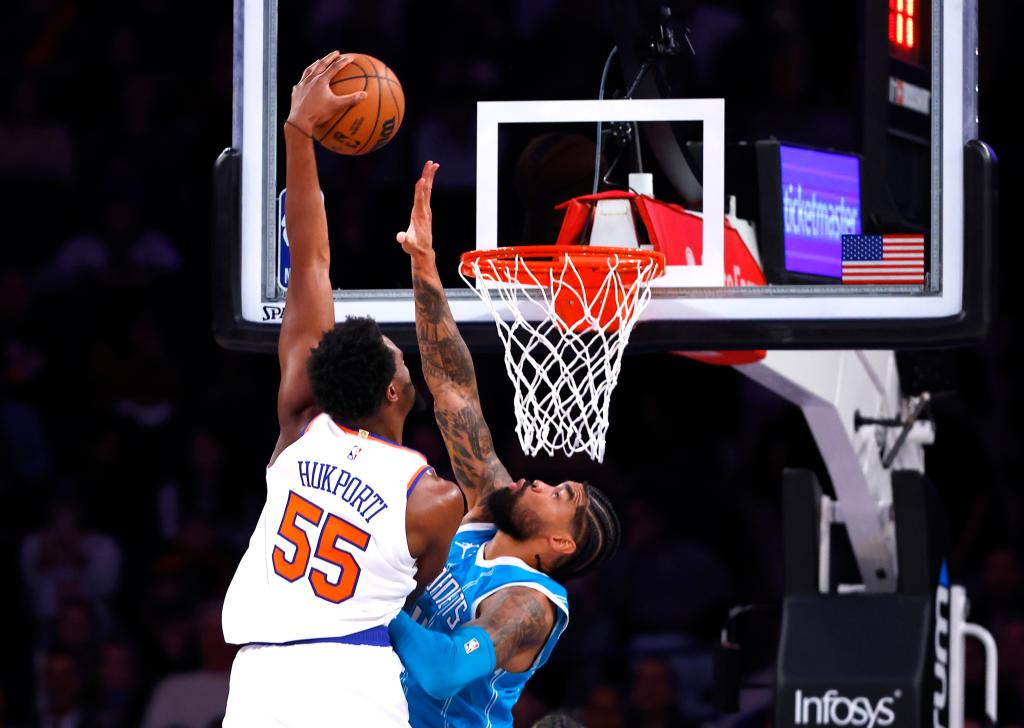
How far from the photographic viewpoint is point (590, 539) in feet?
14.4

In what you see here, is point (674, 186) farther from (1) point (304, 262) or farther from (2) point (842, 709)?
(2) point (842, 709)

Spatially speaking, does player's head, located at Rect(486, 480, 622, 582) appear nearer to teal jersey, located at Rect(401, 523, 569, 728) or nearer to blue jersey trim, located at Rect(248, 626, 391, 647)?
teal jersey, located at Rect(401, 523, 569, 728)

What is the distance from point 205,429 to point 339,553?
5156 mm

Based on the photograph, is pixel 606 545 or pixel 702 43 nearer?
pixel 606 545

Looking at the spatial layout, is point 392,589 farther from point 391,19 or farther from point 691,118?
point 391,19

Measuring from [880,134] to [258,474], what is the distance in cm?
431

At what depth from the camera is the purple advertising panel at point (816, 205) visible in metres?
4.95

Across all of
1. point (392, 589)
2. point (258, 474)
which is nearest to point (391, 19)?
point (258, 474)

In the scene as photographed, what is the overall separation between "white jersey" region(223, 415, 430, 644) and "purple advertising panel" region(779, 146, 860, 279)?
170cm

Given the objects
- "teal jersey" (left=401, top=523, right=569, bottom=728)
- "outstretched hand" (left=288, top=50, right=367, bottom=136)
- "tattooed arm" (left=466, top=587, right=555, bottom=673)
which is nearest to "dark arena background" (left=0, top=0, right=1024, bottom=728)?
"outstretched hand" (left=288, top=50, right=367, bottom=136)

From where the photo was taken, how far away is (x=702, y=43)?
7809 millimetres

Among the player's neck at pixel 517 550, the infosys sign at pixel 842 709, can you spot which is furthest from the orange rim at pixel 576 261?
the infosys sign at pixel 842 709

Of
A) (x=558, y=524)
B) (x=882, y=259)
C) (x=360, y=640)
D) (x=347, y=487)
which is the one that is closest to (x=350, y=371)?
(x=347, y=487)

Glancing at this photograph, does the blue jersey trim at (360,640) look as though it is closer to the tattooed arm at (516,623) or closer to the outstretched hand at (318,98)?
the tattooed arm at (516,623)
